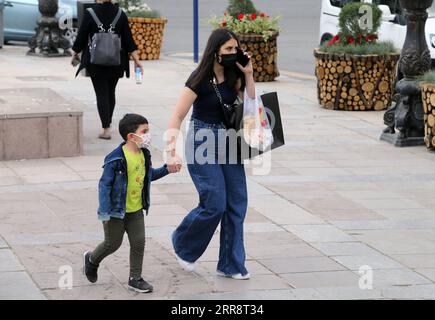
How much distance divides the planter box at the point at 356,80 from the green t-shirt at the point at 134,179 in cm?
814

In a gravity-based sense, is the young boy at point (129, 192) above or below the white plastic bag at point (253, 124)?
below

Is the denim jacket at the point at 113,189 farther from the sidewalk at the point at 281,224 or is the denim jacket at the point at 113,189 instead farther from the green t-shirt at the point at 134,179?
the sidewalk at the point at 281,224

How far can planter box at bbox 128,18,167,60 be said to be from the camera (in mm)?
20500

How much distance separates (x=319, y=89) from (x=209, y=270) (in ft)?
26.1

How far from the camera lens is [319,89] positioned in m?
15.3

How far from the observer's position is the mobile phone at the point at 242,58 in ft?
24.0

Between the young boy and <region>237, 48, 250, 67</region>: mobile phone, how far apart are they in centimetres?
77

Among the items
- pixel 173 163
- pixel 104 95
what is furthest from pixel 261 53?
pixel 173 163

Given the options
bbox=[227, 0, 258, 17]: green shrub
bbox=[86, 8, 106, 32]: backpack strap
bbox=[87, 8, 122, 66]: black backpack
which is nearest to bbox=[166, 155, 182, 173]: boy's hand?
bbox=[87, 8, 122, 66]: black backpack

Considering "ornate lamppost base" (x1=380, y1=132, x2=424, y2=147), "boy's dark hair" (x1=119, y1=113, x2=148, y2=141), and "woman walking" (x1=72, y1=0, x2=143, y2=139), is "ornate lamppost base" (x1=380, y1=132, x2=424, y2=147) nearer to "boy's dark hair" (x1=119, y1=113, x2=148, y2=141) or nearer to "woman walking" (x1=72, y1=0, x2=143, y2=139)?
"woman walking" (x1=72, y1=0, x2=143, y2=139)

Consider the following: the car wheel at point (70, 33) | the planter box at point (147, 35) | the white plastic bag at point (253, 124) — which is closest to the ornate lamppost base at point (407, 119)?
the white plastic bag at point (253, 124)
